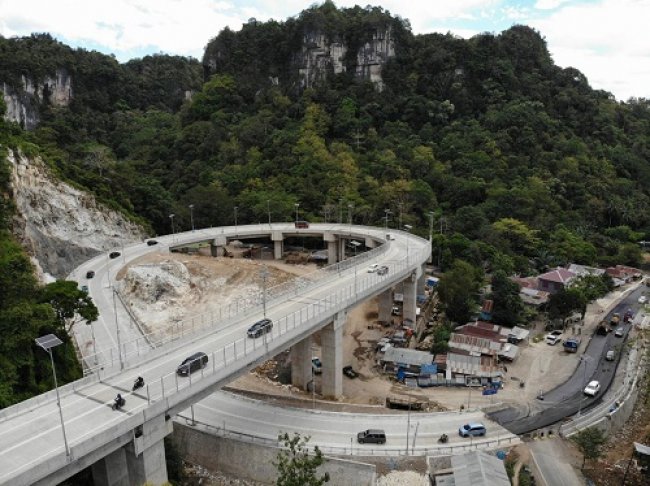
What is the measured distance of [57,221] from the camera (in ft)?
226

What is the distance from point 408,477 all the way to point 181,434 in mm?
17455

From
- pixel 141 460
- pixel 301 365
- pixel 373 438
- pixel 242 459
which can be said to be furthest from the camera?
pixel 301 365

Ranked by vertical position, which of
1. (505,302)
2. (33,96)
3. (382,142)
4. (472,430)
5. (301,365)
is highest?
(33,96)

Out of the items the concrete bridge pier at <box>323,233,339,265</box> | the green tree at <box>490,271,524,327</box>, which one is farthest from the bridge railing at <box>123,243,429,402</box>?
the concrete bridge pier at <box>323,233,339,265</box>

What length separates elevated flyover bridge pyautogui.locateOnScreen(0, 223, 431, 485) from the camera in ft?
78.9

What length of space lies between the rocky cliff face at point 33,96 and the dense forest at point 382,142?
2.64 m

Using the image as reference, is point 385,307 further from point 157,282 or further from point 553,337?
point 157,282

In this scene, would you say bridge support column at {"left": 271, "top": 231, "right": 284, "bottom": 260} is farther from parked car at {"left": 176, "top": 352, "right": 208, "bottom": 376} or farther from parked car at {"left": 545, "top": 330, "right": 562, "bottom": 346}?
parked car at {"left": 176, "top": 352, "right": 208, "bottom": 376}

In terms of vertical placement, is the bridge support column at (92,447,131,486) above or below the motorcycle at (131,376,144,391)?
below

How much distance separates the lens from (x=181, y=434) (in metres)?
37.0

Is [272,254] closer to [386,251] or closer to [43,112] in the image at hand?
[386,251]

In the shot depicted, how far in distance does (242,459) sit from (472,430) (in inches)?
690

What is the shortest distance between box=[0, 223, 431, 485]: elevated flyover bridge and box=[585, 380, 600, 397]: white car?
857 inches

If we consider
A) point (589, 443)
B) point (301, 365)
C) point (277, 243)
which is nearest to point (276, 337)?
point (301, 365)
